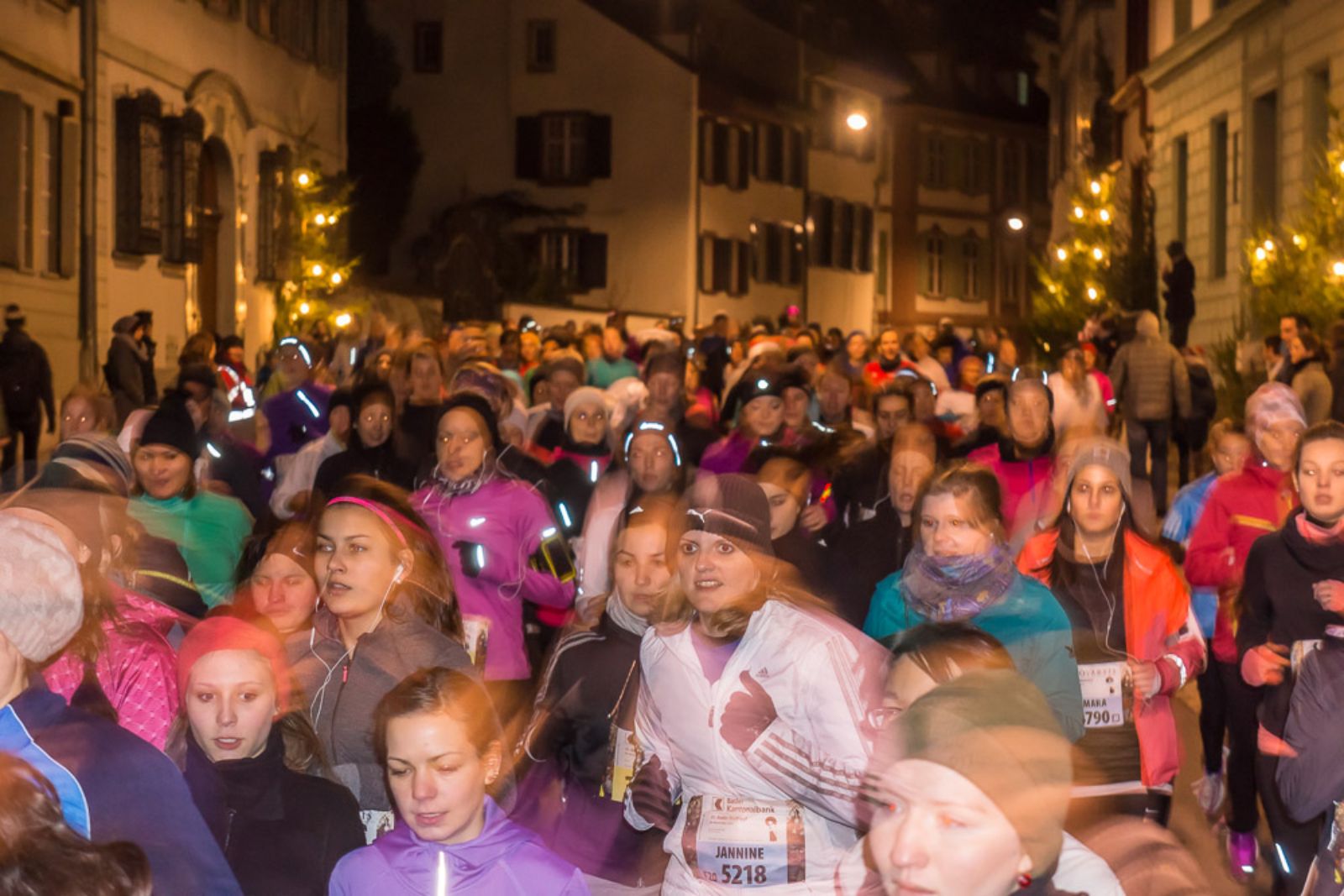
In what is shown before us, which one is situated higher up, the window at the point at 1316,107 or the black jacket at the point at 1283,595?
the window at the point at 1316,107

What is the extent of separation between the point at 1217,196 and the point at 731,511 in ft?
87.7

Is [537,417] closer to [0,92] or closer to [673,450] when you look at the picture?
[673,450]

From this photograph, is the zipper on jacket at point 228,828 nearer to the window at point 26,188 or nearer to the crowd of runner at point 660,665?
the crowd of runner at point 660,665

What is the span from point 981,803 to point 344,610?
303 centimetres

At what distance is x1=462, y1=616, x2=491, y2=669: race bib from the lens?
7.60m

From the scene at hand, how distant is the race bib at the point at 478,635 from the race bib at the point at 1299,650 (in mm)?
2731

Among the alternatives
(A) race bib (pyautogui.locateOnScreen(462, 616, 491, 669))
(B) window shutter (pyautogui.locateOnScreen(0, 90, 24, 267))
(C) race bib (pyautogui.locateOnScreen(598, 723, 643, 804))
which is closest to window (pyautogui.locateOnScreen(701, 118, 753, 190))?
(B) window shutter (pyautogui.locateOnScreen(0, 90, 24, 267))

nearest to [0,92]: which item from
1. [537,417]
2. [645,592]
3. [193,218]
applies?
[193,218]

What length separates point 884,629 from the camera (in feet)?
21.4

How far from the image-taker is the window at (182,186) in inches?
1140

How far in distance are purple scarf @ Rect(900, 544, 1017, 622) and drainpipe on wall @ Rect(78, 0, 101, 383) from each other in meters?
21.1

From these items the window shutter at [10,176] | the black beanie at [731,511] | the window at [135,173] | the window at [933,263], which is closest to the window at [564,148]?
the window at [933,263]

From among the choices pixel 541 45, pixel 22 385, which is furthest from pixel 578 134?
pixel 22 385

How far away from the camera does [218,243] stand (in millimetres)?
32219
